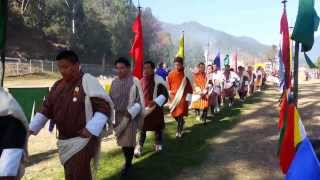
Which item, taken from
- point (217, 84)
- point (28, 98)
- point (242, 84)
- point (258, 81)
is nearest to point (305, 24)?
point (28, 98)

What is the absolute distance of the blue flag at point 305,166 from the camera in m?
4.32

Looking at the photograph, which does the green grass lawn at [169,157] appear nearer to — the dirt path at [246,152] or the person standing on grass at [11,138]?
the dirt path at [246,152]

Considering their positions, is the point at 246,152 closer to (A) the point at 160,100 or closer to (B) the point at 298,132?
(A) the point at 160,100

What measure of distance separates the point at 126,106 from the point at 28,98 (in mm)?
4134

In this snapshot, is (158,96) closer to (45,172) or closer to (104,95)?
(45,172)

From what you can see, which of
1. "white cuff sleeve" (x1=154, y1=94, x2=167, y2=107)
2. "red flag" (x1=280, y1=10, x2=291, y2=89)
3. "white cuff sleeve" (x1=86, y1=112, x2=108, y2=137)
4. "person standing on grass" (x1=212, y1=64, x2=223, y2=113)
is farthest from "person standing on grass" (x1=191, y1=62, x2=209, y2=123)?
"white cuff sleeve" (x1=86, y1=112, x2=108, y2=137)

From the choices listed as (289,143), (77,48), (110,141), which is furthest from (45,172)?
(77,48)

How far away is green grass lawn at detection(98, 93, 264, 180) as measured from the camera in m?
8.48

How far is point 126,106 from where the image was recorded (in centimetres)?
814

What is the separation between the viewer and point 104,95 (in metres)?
5.61

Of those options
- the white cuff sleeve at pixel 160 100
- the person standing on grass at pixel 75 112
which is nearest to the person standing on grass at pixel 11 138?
the person standing on grass at pixel 75 112

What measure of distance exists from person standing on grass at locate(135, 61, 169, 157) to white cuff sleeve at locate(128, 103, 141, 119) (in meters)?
1.28

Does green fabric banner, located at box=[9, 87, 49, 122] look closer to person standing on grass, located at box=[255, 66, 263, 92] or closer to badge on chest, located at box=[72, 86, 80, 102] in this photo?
badge on chest, located at box=[72, 86, 80, 102]

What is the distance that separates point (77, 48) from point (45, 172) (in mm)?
53379
